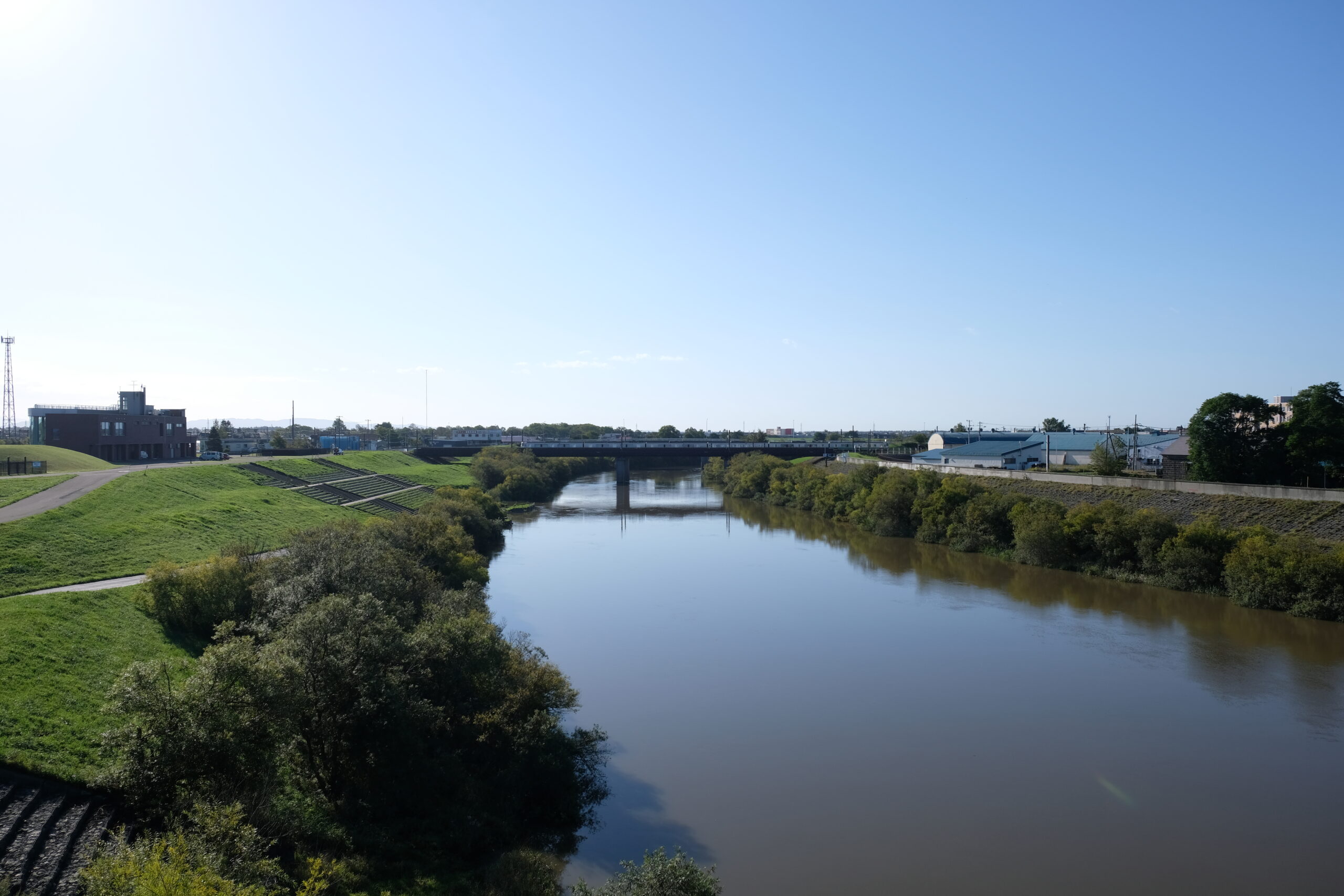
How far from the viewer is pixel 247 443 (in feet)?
362

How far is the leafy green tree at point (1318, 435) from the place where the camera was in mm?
39469

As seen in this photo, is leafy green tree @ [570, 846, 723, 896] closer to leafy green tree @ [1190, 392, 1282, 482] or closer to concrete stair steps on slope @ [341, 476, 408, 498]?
leafy green tree @ [1190, 392, 1282, 482]

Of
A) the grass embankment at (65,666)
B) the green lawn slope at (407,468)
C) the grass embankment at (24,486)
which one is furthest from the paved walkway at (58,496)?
the green lawn slope at (407,468)

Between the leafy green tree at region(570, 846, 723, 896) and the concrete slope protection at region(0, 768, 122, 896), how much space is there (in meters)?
6.82

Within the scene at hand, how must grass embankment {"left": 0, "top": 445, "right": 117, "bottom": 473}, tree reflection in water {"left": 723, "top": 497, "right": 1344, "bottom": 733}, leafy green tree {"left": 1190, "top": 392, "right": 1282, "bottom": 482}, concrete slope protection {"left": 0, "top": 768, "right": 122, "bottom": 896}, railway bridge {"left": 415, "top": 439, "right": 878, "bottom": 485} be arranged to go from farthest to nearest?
railway bridge {"left": 415, "top": 439, "right": 878, "bottom": 485}
grass embankment {"left": 0, "top": 445, "right": 117, "bottom": 473}
leafy green tree {"left": 1190, "top": 392, "right": 1282, "bottom": 482}
tree reflection in water {"left": 723, "top": 497, "right": 1344, "bottom": 733}
concrete slope protection {"left": 0, "top": 768, "right": 122, "bottom": 896}

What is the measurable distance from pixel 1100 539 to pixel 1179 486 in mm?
7009

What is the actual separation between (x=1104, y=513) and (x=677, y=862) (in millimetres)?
35210

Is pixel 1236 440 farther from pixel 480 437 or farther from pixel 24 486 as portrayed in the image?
pixel 480 437

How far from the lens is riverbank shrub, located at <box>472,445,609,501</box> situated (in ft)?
256

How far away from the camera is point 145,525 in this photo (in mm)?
29844

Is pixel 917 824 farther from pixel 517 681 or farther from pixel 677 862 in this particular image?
pixel 517 681

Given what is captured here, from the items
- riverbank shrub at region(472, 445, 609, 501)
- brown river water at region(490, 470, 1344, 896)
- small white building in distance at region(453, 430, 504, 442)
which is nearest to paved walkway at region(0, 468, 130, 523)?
brown river water at region(490, 470, 1344, 896)

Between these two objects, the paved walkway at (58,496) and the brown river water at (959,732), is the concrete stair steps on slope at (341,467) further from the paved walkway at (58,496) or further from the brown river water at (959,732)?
the brown river water at (959,732)

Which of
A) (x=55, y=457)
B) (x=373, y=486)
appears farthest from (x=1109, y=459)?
(x=55, y=457)
